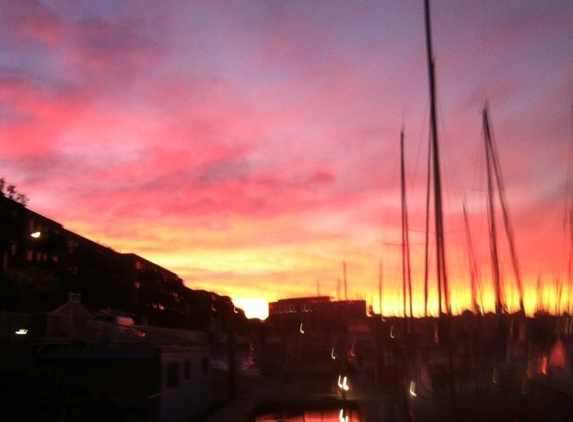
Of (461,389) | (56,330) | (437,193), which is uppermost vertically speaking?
(437,193)

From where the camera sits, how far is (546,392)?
22.2 m

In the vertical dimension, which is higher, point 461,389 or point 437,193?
point 437,193

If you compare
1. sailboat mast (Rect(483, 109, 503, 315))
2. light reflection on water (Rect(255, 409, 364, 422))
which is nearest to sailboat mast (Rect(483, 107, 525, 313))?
sailboat mast (Rect(483, 109, 503, 315))

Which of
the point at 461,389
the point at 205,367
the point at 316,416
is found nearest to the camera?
the point at 316,416

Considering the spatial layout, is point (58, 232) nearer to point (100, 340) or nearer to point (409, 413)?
point (100, 340)

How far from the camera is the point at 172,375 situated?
2488 cm

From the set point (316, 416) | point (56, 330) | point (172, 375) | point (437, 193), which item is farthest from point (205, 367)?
point (316, 416)

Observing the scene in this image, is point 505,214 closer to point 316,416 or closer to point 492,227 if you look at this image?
point 492,227

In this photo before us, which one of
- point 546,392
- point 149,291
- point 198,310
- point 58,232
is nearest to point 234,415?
point 546,392

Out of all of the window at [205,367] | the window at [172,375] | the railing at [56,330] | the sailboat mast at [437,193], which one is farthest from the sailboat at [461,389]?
the railing at [56,330]

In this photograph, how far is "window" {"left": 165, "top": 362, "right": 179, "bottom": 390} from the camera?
79.0 feet

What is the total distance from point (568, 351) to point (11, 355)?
64.8ft

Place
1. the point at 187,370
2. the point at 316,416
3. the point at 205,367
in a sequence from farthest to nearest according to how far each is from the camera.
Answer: the point at 205,367
the point at 187,370
the point at 316,416

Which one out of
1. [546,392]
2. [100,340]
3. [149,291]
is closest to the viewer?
[546,392]
